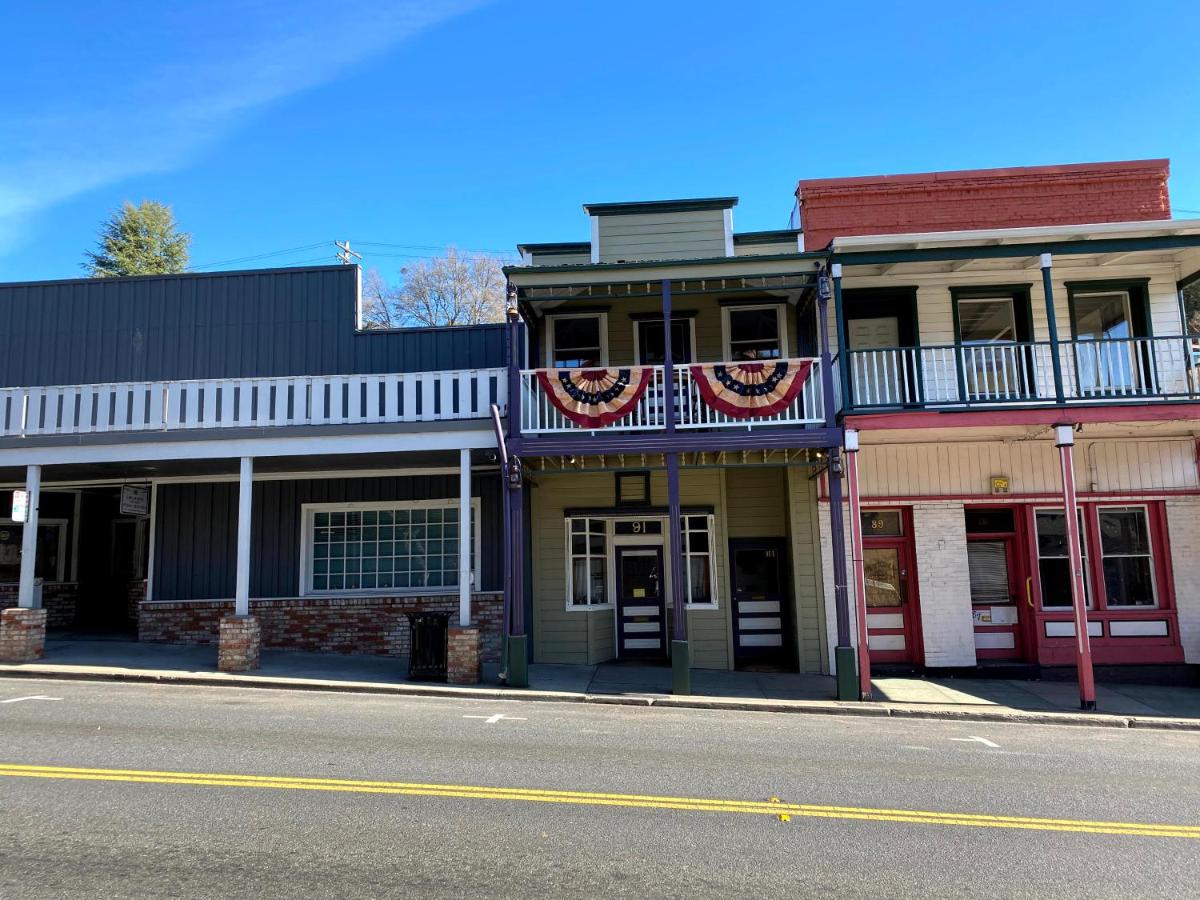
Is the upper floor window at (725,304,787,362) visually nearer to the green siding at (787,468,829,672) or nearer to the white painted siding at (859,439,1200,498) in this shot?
the green siding at (787,468,829,672)

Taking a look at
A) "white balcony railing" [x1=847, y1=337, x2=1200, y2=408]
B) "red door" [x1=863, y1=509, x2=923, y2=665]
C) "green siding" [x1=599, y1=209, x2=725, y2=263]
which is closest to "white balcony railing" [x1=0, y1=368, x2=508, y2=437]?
"green siding" [x1=599, y1=209, x2=725, y2=263]

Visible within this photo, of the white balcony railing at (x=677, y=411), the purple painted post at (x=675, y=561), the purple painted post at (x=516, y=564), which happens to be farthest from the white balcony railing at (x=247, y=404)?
the purple painted post at (x=675, y=561)

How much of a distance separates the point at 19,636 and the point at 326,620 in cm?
428

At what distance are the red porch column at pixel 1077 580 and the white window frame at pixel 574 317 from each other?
6.90m

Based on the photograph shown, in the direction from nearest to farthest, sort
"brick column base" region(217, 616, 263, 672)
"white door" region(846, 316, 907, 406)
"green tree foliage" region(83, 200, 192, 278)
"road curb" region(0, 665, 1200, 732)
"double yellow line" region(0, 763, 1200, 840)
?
"double yellow line" region(0, 763, 1200, 840), "road curb" region(0, 665, 1200, 732), "brick column base" region(217, 616, 263, 672), "white door" region(846, 316, 907, 406), "green tree foliage" region(83, 200, 192, 278)

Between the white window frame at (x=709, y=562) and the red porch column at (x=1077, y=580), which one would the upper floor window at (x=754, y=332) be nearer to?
the white window frame at (x=709, y=562)

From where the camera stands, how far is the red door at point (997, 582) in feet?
41.2

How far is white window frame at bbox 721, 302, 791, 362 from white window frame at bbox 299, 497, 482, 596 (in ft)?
16.5

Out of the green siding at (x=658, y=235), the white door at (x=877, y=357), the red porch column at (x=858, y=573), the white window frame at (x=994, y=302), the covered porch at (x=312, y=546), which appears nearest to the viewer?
the red porch column at (x=858, y=573)

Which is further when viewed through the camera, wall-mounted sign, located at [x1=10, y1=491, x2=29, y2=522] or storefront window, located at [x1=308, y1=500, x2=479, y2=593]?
storefront window, located at [x1=308, y1=500, x2=479, y2=593]

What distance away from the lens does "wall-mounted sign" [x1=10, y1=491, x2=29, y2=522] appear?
38.7ft

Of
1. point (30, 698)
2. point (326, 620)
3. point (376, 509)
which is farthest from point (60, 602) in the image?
point (30, 698)

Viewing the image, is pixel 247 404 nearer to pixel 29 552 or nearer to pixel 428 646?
pixel 29 552

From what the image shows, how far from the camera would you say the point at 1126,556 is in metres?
12.6
